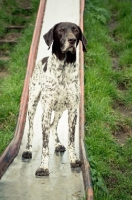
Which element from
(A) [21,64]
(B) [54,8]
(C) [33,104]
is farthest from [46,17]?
(C) [33,104]

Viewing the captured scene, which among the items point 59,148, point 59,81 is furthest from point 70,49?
point 59,148

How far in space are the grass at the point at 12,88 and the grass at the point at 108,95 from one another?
1.07 meters

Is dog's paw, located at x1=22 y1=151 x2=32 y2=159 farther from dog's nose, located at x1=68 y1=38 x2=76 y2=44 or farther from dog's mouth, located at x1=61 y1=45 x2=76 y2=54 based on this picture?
dog's nose, located at x1=68 y1=38 x2=76 y2=44

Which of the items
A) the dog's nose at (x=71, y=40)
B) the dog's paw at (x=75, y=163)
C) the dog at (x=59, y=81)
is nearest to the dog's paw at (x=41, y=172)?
the dog at (x=59, y=81)

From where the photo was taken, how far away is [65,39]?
4.63 meters

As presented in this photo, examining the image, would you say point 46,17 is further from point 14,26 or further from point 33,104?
point 33,104

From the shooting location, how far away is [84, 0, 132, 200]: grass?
5252mm

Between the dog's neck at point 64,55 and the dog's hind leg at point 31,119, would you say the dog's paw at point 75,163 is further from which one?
the dog's neck at point 64,55

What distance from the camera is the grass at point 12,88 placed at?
636 centimetres

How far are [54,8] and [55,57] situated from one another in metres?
5.30

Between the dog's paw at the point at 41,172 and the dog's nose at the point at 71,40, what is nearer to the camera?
the dog's nose at the point at 71,40

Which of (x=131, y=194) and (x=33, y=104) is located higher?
(x=33, y=104)

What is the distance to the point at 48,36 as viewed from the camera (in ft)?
15.9

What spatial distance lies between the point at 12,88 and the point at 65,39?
301cm
